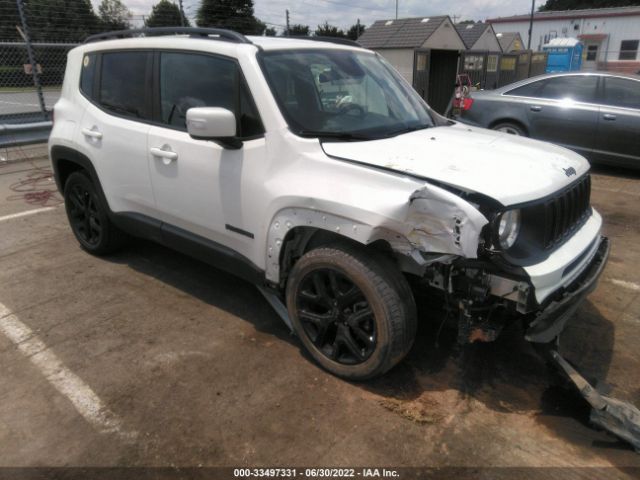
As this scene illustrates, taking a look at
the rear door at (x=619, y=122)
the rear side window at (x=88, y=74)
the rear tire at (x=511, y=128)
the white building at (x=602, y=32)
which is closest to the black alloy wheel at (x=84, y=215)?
the rear side window at (x=88, y=74)

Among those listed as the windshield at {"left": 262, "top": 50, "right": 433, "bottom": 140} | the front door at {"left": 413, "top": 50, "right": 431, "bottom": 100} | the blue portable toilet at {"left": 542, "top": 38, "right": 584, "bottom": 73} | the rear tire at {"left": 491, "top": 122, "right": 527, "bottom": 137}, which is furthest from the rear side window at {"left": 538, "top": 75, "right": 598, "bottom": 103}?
the blue portable toilet at {"left": 542, "top": 38, "right": 584, "bottom": 73}

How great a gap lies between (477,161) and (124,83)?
277 centimetres

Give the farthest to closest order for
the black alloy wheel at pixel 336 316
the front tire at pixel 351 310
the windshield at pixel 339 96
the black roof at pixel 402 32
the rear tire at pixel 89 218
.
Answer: the black roof at pixel 402 32 → the rear tire at pixel 89 218 → the windshield at pixel 339 96 → the black alloy wheel at pixel 336 316 → the front tire at pixel 351 310

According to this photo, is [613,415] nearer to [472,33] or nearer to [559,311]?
[559,311]

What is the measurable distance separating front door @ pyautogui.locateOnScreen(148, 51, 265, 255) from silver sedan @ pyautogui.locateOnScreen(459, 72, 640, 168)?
5356 millimetres

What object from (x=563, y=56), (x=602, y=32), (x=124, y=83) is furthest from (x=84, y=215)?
(x=602, y=32)

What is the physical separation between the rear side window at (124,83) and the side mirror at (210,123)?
103cm

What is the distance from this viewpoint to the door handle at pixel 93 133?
160 inches

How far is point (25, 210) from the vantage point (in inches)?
246

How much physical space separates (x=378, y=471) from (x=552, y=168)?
1.94 metres

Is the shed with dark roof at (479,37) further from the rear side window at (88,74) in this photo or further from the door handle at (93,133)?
the door handle at (93,133)

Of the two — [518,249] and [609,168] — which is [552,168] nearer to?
[518,249]

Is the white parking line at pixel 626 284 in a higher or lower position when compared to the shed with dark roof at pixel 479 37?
lower

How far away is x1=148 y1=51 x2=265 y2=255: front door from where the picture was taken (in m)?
3.13
